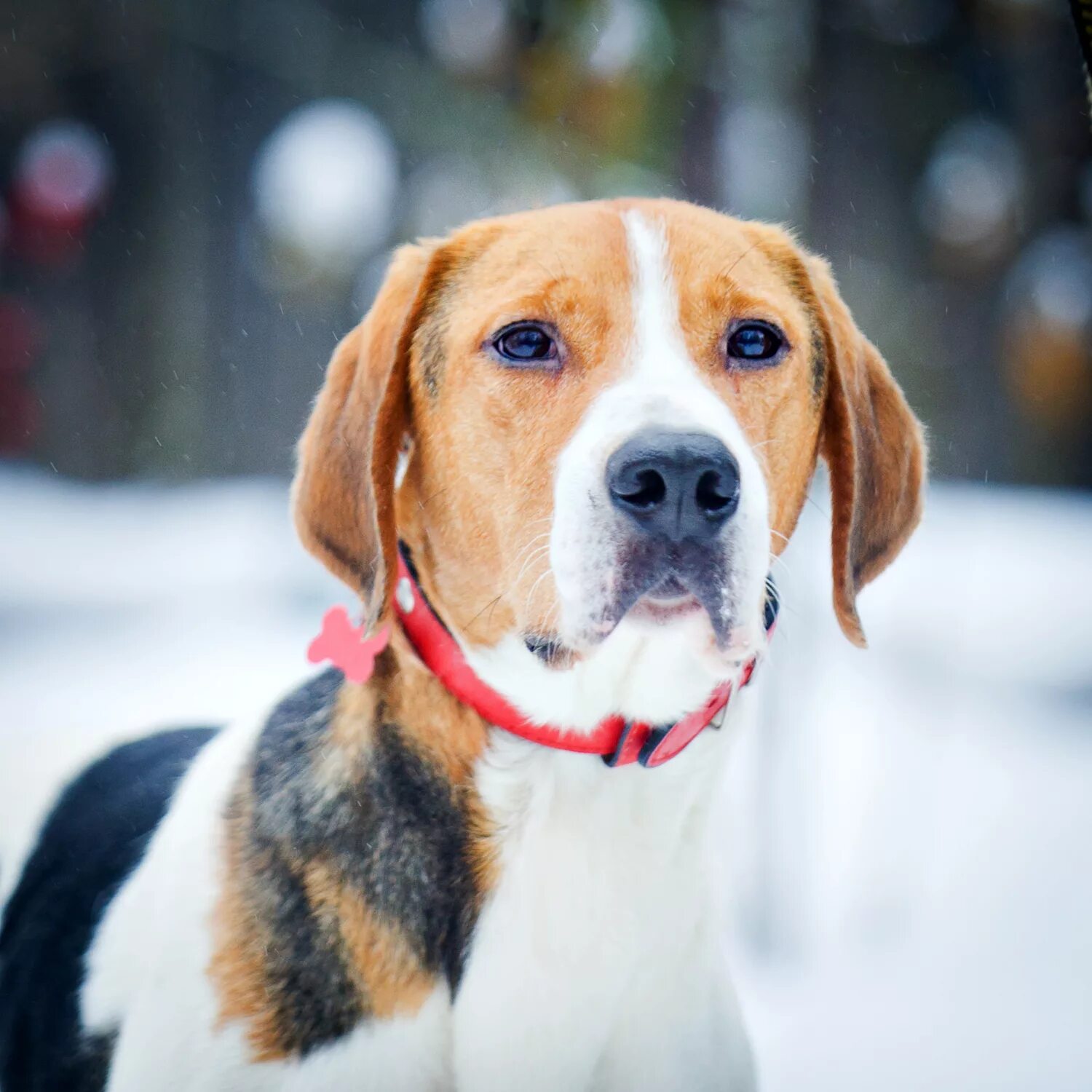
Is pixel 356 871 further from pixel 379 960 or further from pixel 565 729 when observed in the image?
pixel 565 729

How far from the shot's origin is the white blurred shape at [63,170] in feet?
5.66

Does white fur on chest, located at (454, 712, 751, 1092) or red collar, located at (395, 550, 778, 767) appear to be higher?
red collar, located at (395, 550, 778, 767)

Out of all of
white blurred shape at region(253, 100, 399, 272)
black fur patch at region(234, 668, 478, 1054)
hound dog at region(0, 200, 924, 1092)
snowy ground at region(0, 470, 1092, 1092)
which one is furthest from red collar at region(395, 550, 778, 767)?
white blurred shape at region(253, 100, 399, 272)

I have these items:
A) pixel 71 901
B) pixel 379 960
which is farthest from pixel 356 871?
pixel 71 901

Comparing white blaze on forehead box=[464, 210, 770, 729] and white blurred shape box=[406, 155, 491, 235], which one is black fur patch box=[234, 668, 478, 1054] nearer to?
white blaze on forehead box=[464, 210, 770, 729]

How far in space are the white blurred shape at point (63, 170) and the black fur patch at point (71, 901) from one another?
979 millimetres

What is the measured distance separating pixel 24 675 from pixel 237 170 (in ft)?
3.33

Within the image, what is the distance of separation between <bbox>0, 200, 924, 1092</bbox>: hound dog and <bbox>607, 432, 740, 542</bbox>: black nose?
12cm

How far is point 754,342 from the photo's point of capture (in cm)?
134

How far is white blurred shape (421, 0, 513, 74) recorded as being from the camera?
1795mm

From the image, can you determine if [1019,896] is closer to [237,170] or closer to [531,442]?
[531,442]

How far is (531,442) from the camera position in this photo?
4.18 ft

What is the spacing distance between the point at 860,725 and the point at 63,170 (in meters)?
1.88

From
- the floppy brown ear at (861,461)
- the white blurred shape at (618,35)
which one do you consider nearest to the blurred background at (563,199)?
the white blurred shape at (618,35)
